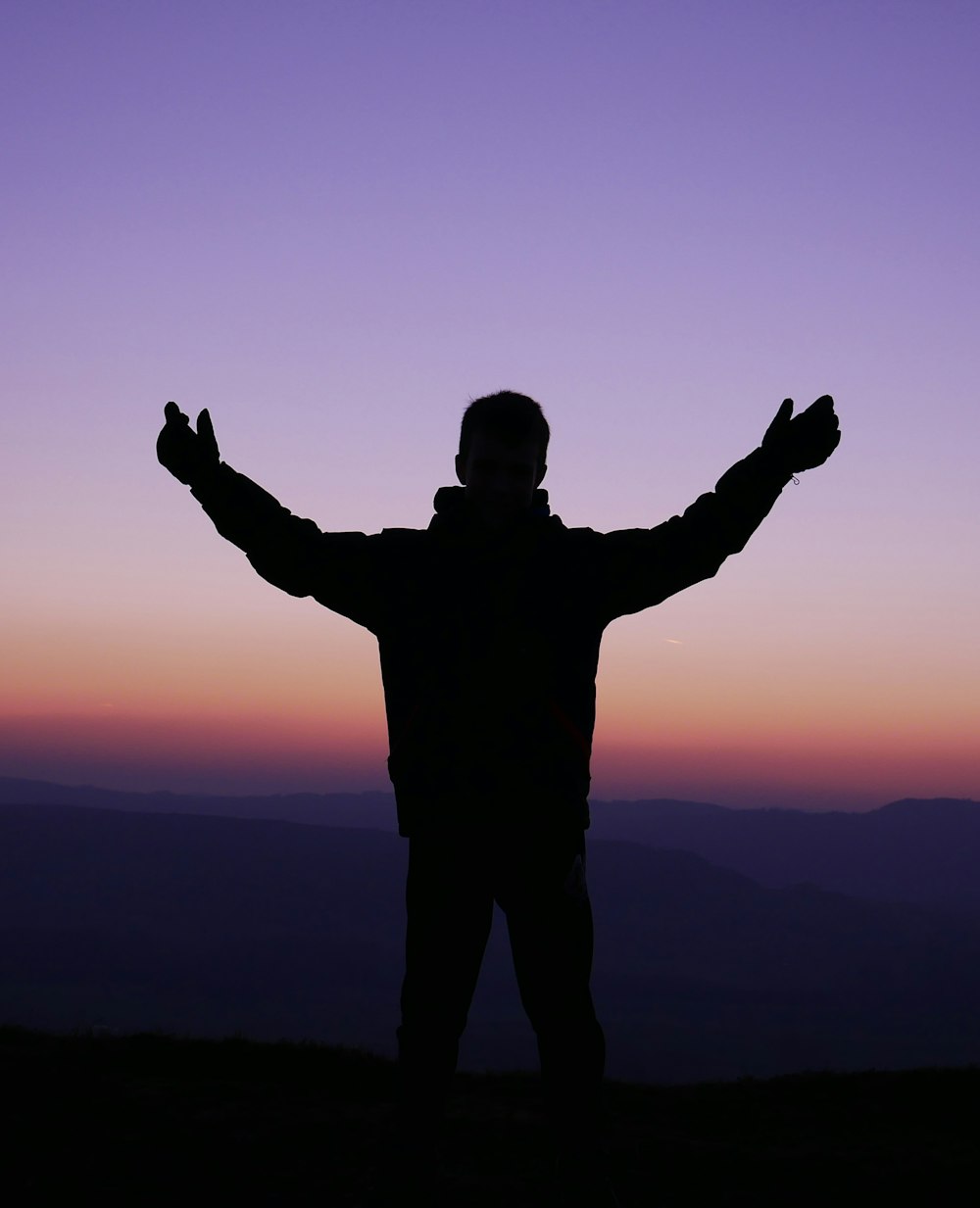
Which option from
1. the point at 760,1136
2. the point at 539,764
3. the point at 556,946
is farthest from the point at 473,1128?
the point at 539,764

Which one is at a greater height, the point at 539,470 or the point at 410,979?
the point at 539,470

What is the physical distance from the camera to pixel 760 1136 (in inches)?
265

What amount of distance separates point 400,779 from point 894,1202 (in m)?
3.68

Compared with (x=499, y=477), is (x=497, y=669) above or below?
below

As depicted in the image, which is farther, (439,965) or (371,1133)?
(371,1133)

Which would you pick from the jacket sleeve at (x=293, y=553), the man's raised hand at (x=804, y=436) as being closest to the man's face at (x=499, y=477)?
the jacket sleeve at (x=293, y=553)

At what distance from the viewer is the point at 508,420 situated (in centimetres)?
456

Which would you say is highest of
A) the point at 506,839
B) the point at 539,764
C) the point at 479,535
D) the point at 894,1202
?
the point at 479,535

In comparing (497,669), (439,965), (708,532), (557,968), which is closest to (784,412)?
(708,532)

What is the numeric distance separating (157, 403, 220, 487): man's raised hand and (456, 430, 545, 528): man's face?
1.21 metres

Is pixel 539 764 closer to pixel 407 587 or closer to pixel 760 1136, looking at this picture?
pixel 407 587

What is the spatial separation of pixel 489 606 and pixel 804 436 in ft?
5.53

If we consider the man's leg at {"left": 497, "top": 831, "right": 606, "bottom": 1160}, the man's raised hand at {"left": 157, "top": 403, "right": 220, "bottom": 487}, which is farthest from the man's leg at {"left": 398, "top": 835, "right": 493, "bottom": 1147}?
the man's raised hand at {"left": 157, "top": 403, "right": 220, "bottom": 487}

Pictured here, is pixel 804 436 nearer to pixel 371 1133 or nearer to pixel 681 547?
pixel 681 547
